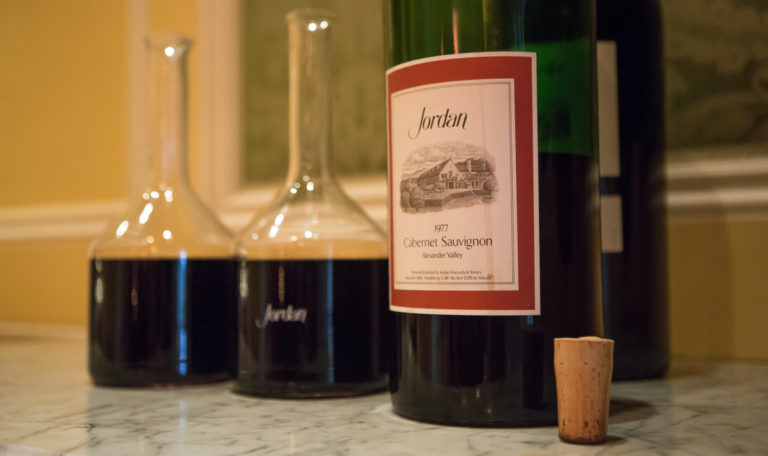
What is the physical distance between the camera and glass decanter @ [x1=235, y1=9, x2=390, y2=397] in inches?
23.4

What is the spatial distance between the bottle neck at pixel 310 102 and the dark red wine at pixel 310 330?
9 centimetres

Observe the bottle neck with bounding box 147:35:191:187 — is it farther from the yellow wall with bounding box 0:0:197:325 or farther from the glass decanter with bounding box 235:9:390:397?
the yellow wall with bounding box 0:0:197:325

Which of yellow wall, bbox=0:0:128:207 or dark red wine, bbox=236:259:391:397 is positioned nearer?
dark red wine, bbox=236:259:391:397

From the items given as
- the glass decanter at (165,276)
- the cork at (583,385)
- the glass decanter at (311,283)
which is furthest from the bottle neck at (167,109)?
the cork at (583,385)

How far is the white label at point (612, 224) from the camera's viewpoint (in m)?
0.65

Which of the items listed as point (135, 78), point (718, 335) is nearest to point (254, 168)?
point (135, 78)

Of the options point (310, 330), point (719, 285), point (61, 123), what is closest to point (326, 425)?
point (310, 330)

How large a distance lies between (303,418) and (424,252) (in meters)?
0.14

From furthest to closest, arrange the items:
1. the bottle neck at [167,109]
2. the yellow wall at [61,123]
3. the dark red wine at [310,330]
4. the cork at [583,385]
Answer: the yellow wall at [61,123], the bottle neck at [167,109], the dark red wine at [310,330], the cork at [583,385]

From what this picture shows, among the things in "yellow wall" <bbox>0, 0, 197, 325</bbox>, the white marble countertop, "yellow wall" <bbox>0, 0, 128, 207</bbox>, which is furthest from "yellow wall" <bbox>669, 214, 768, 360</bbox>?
"yellow wall" <bbox>0, 0, 128, 207</bbox>

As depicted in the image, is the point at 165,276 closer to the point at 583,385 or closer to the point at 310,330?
the point at 310,330

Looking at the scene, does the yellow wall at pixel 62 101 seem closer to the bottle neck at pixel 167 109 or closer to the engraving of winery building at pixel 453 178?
the bottle neck at pixel 167 109

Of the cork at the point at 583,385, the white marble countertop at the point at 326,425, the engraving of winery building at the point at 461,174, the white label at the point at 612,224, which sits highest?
the engraving of winery building at the point at 461,174

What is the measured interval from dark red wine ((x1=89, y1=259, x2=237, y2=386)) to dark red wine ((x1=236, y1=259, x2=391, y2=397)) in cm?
7
